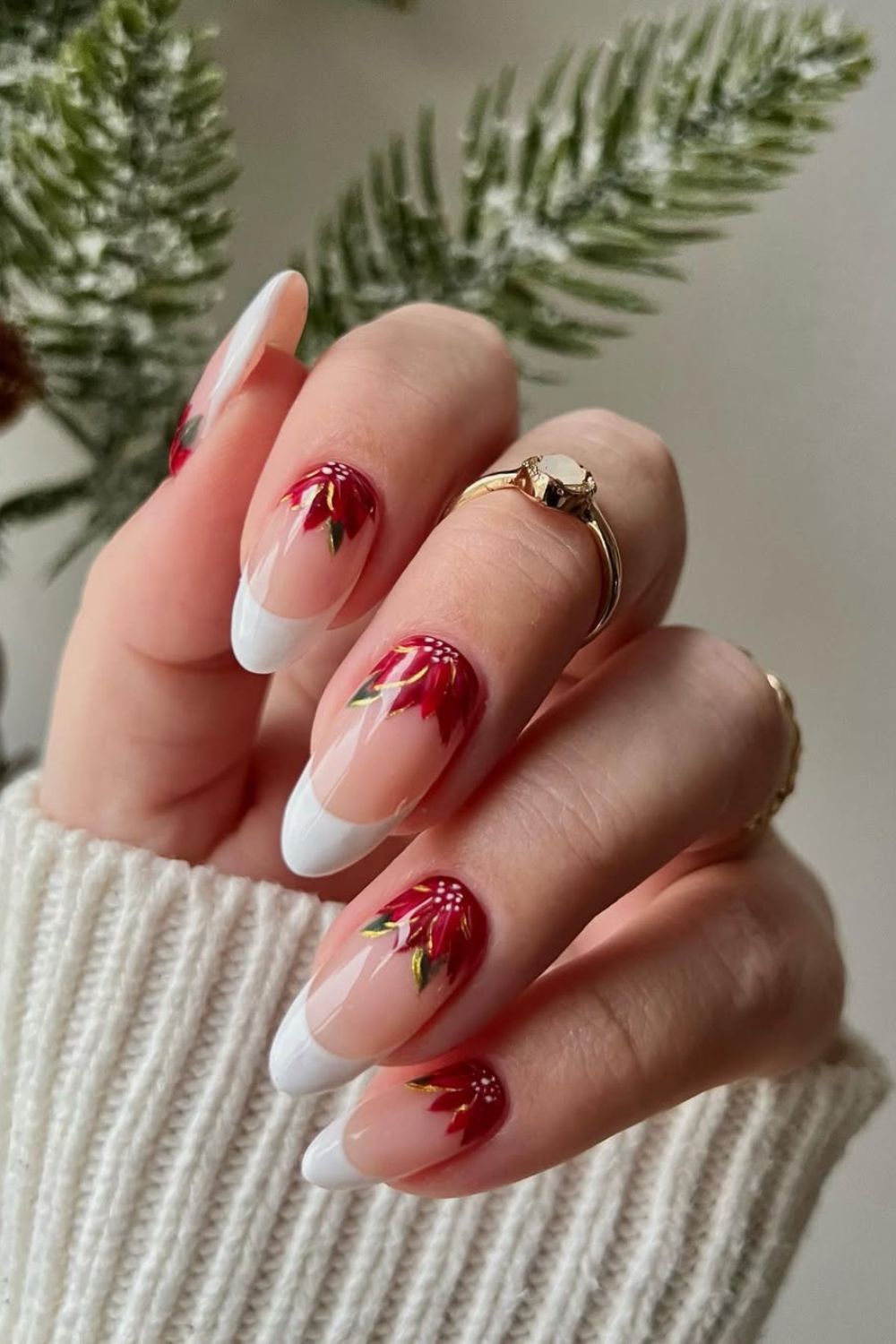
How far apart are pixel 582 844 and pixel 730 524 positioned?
585mm

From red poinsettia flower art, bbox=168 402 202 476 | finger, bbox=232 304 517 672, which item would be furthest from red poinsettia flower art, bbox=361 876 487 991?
red poinsettia flower art, bbox=168 402 202 476

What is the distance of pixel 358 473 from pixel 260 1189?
33cm

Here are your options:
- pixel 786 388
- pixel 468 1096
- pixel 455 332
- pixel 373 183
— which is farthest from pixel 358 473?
pixel 786 388

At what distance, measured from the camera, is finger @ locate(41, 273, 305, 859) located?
45cm

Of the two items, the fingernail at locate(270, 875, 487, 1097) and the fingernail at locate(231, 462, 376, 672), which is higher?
the fingernail at locate(231, 462, 376, 672)

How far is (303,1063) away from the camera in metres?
0.37

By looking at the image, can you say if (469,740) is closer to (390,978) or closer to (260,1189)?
(390,978)

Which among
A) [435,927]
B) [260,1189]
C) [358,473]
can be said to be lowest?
[260,1189]

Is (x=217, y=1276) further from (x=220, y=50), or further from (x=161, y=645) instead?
(x=220, y=50)

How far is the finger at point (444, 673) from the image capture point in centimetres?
35

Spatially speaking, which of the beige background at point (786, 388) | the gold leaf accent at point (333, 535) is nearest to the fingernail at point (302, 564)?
the gold leaf accent at point (333, 535)

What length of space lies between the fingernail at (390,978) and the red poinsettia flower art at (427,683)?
6 cm

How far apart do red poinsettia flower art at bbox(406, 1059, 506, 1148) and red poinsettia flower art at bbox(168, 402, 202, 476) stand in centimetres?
28

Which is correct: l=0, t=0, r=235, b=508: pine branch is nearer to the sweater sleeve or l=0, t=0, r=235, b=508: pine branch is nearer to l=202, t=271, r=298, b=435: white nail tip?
l=202, t=271, r=298, b=435: white nail tip
